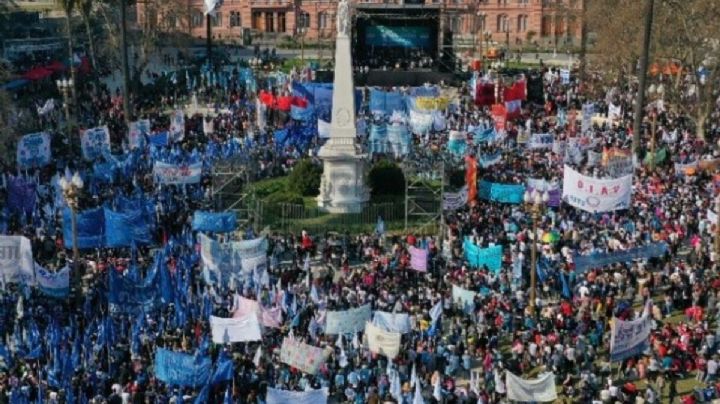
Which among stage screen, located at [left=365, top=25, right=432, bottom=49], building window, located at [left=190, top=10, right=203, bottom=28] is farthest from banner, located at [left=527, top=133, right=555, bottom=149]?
building window, located at [left=190, top=10, right=203, bottom=28]

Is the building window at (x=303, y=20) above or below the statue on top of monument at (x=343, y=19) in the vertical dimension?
below

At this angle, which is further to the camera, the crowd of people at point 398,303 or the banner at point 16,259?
the banner at point 16,259

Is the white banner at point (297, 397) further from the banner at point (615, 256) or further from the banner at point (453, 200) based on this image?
the banner at point (453, 200)

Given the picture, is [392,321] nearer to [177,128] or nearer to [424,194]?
[424,194]

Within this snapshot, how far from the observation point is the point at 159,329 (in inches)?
990

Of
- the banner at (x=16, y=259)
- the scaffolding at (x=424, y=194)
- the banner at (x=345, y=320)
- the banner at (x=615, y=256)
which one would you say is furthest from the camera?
the scaffolding at (x=424, y=194)

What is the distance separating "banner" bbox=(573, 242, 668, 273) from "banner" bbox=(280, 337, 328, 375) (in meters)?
8.57

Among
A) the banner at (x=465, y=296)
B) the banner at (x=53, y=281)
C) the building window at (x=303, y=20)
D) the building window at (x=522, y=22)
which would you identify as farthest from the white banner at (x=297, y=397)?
the building window at (x=522, y=22)

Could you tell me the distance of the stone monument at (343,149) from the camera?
1484 inches

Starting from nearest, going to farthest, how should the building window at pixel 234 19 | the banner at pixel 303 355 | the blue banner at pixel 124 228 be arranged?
the banner at pixel 303 355 → the blue banner at pixel 124 228 → the building window at pixel 234 19

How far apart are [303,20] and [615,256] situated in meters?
79.0

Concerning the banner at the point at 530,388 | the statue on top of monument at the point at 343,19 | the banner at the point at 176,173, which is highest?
the statue on top of monument at the point at 343,19

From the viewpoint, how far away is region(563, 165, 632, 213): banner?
33156 mm

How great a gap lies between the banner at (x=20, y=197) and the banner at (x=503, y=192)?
14697 mm
